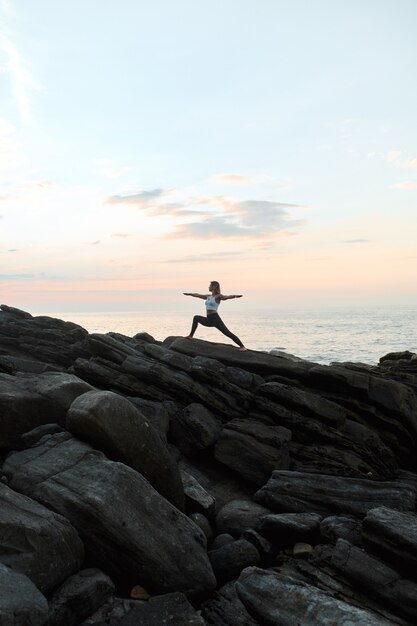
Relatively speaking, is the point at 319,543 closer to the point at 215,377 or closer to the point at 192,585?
the point at 192,585

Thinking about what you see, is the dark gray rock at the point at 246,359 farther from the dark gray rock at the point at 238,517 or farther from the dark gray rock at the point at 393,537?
the dark gray rock at the point at 393,537

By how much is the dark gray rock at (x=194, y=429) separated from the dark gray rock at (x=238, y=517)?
374 centimetres

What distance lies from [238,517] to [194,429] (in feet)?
16.9

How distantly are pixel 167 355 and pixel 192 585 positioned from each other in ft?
44.2

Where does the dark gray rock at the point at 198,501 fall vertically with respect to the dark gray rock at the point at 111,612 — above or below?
above

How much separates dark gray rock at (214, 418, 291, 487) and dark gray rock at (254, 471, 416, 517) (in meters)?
1.44

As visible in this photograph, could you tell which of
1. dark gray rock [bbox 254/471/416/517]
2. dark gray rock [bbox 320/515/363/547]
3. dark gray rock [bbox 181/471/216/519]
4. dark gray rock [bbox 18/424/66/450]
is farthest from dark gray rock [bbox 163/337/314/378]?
dark gray rock [bbox 18/424/66/450]

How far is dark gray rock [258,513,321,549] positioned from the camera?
49.3ft

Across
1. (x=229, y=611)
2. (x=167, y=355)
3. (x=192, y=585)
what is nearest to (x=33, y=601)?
(x=192, y=585)

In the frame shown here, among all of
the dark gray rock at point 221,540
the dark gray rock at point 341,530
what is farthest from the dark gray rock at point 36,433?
the dark gray rock at point 341,530

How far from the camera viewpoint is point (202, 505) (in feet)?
53.8

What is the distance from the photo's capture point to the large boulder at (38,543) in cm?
→ 1090

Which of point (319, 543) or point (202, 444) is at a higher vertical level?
point (202, 444)

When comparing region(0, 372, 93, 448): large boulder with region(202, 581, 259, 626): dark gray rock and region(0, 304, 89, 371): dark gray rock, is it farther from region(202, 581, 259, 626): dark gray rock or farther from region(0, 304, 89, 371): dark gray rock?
region(0, 304, 89, 371): dark gray rock
